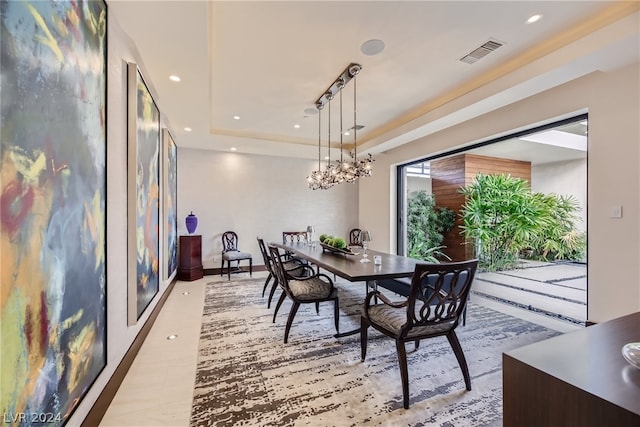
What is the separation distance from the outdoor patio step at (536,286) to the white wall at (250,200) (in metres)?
3.40

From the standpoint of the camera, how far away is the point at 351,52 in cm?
287

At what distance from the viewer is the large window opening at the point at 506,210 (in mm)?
5754

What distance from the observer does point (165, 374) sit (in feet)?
7.25

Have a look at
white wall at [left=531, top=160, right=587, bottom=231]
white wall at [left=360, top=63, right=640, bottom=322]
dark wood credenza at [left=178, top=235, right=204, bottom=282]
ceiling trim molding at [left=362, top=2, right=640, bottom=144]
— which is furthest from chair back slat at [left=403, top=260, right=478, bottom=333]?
white wall at [left=531, top=160, right=587, bottom=231]

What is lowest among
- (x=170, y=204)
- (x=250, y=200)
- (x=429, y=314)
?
(x=429, y=314)

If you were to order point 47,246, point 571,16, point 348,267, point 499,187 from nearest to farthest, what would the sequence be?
point 47,246
point 571,16
point 348,267
point 499,187

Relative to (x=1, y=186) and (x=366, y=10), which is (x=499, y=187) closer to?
(x=366, y=10)

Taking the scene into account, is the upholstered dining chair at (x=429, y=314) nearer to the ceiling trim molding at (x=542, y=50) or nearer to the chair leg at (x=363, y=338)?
the chair leg at (x=363, y=338)

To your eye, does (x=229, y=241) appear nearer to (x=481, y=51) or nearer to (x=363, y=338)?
(x=363, y=338)

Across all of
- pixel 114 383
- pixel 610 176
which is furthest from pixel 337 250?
pixel 610 176

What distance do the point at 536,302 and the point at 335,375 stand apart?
3.44 m

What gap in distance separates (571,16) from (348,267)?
2903 mm

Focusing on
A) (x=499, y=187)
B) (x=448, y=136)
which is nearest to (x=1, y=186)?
(x=448, y=136)

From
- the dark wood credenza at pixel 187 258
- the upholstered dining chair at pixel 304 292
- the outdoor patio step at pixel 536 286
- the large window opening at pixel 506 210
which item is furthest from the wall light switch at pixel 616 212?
the dark wood credenza at pixel 187 258
